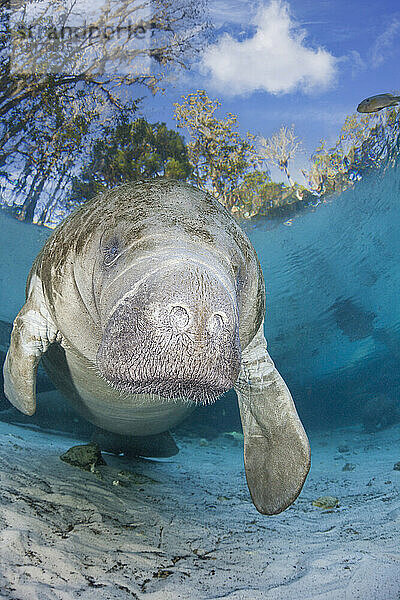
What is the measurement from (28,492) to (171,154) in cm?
693

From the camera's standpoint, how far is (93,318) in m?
3.02

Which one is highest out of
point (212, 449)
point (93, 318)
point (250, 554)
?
point (93, 318)

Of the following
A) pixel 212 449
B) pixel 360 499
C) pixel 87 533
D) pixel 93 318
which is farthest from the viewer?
pixel 212 449

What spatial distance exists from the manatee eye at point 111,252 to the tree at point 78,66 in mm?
5858

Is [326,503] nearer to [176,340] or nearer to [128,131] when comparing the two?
[176,340]

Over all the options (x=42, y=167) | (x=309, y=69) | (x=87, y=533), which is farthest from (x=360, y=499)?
(x=42, y=167)

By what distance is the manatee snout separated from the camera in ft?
5.60

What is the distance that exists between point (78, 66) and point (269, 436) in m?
7.23

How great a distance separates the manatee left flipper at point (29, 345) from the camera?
3.42 m

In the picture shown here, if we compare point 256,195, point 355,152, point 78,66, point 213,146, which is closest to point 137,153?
point 213,146

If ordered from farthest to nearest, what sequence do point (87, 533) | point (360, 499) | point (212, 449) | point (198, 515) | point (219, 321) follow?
point (212, 449) → point (360, 499) → point (198, 515) → point (87, 533) → point (219, 321)

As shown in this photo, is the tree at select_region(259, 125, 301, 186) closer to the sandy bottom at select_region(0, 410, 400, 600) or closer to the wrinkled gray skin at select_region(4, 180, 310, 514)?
the wrinkled gray skin at select_region(4, 180, 310, 514)

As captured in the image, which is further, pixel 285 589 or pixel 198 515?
pixel 198 515

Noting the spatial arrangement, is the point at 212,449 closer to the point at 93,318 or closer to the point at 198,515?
the point at 198,515
